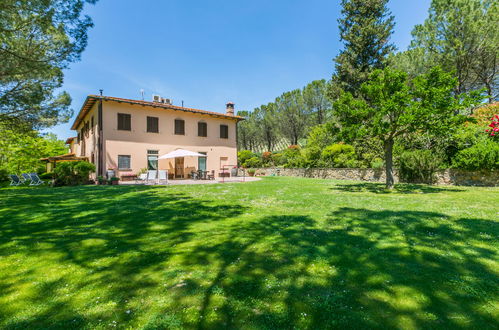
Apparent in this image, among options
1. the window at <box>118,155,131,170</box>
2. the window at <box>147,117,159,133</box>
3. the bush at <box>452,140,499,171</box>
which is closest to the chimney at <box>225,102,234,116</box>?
the window at <box>147,117,159,133</box>

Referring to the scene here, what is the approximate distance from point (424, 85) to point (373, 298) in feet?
35.3

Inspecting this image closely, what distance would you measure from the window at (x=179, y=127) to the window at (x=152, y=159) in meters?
2.62

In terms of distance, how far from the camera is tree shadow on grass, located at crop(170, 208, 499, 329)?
6.40ft

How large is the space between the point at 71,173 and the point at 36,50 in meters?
7.48

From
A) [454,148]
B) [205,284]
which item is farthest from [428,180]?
[205,284]

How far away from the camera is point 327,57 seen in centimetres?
2723

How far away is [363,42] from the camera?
78.8 ft

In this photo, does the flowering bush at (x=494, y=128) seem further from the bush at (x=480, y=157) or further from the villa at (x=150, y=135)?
the villa at (x=150, y=135)

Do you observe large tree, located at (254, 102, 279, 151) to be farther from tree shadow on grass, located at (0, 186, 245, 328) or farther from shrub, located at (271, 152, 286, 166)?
tree shadow on grass, located at (0, 186, 245, 328)

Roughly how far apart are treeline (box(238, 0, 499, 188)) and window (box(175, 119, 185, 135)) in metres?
12.3

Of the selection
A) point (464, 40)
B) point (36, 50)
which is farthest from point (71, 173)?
point (464, 40)

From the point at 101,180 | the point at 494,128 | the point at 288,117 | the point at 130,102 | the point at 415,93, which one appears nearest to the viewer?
the point at 415,93

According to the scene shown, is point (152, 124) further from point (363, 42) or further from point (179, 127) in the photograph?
point (363, 42)

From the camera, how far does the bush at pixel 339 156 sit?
67.2ft
